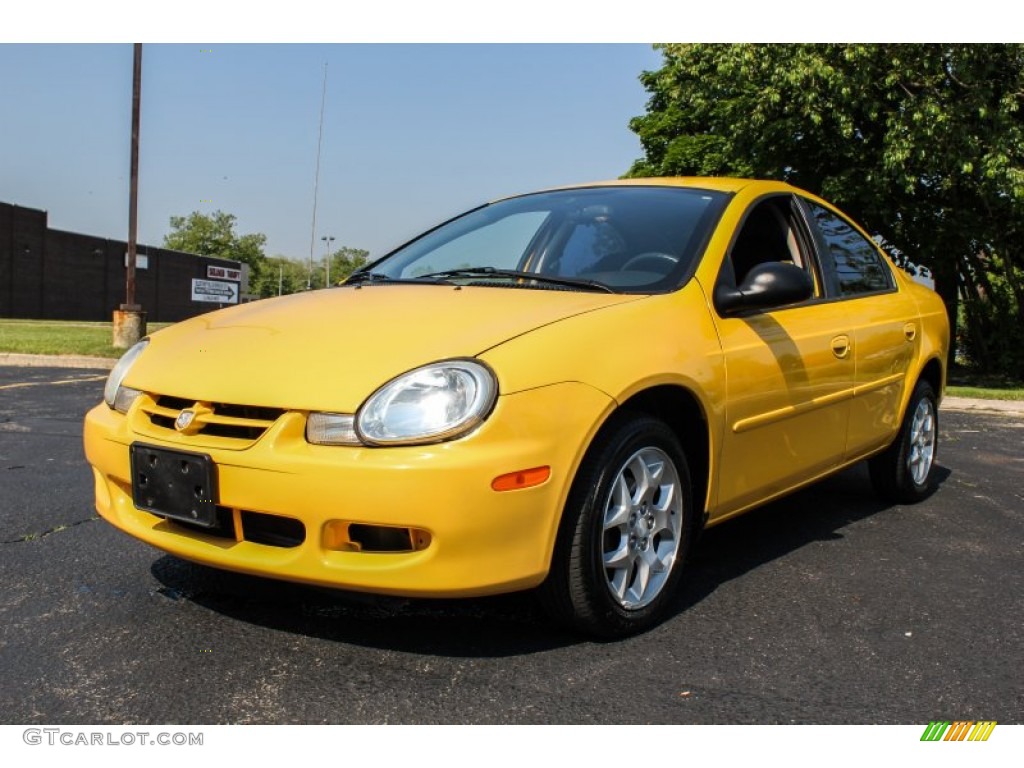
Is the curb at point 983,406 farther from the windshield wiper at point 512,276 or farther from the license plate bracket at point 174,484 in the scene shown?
the license plate bracket at point 174,484

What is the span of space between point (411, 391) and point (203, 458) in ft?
1.98

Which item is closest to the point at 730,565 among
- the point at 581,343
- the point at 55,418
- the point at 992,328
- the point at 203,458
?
the point at 581,343

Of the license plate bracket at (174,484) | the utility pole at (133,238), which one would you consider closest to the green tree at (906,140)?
the utility pole at (133,238)

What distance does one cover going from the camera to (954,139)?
43.7 ft

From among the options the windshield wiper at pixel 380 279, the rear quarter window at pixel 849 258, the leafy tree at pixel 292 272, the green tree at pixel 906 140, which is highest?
the green tree at pixel 906 140

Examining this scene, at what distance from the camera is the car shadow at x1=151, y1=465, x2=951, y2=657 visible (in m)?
2.74

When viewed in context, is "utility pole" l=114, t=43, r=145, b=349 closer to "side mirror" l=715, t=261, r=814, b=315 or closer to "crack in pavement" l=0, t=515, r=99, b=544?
"crack in pavement" l=0, t=515, r=99, b=544

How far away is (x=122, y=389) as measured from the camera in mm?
2922

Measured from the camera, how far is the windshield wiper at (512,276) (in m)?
3.16

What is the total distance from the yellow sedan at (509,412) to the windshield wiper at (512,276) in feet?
0.04

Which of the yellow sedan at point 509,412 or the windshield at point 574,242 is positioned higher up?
the windshield at point 574,242
